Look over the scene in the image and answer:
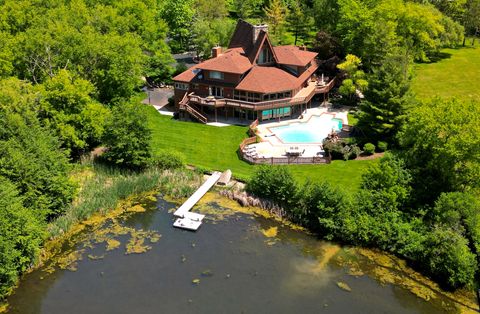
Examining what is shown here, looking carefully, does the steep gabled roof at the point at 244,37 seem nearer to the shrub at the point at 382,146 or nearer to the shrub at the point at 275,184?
the shrub at the point at 382,146

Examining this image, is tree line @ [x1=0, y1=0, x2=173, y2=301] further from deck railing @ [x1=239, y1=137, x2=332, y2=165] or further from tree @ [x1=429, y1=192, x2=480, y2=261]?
tree @ [x1=429, y1=192, x2=480, y2=261]

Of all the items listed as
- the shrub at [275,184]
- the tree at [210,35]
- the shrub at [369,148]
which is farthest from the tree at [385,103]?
the tree at [210,35]

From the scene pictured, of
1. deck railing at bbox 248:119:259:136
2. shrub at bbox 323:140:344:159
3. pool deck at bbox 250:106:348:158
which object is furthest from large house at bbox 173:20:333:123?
shrub at bbox 323:140:344:159

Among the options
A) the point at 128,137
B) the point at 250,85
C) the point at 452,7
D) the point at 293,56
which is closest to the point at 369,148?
the point at 250,85

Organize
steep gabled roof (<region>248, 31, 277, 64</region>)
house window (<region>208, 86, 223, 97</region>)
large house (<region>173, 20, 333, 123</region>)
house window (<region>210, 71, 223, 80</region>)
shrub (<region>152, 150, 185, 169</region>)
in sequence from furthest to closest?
steep gabled roof (<region>248, 31, 277, 64</region>) < house window (<region>208, 86, 223, 97</region>) < house window (<region>210, 71, 223, 80</region>) < large house (<region>173, 20, 333, 123</region>) < shrub (<region>152, 150, 185, 169</region>)

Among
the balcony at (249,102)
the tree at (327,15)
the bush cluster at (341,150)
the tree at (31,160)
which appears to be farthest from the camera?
the tree at (327,15)

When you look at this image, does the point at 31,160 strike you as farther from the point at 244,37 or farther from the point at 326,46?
the point at 326,46
